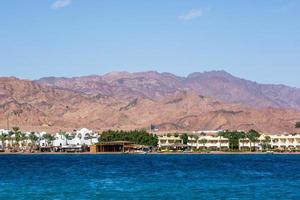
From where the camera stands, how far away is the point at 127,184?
84.4m

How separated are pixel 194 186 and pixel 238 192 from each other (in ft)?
31.0

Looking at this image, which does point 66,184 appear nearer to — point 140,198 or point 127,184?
point 127,184

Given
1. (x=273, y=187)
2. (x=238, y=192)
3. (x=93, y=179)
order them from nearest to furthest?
(x=238, y=192) < (x=273, y=187) < (x=93, y=179)

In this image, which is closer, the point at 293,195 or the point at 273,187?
the point at 293,195

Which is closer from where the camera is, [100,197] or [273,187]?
[100,197]

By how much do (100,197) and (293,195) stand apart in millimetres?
18729

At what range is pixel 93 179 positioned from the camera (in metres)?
94.1

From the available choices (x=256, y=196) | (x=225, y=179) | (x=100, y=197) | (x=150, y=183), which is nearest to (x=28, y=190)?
(x=100, y=197)

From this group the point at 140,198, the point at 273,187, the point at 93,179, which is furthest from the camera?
the point at 93,179

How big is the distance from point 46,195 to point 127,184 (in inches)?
661

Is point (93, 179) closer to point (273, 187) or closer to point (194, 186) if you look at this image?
point (194, 186)

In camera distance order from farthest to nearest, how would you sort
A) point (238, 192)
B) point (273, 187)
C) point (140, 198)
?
point (273, 187) < point (238, 192) < point (140, 198)

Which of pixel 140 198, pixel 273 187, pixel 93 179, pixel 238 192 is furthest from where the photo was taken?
pixel 93 179

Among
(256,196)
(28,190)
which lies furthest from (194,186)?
(28,190)
